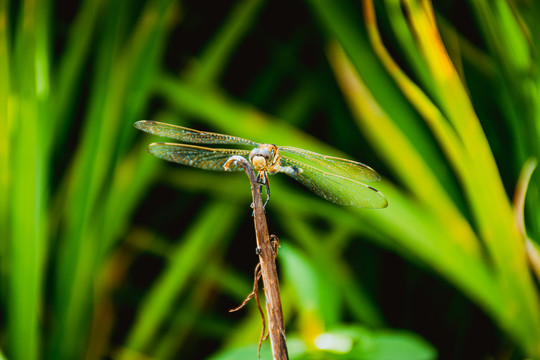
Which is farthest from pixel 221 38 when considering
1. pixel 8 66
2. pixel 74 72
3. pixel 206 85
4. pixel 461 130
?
pixel 461 130

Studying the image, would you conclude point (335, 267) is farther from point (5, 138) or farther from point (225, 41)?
point (5, 138)

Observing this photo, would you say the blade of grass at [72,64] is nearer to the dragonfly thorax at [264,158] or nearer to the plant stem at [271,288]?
the dragonfly thorax at [264,158]

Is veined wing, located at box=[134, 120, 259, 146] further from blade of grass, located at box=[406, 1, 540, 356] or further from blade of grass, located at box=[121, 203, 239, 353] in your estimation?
blade of grass, located at box=[121, 203, 239, 353]

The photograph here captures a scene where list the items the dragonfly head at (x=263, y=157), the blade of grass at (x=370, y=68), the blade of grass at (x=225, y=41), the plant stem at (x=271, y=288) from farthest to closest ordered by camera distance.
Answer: the blade of grass at (x=225, y=41) → the blade of grass at (x=370, y=68) → the dragonfly head at (x=263, y=157) → the plant stem at (x=271, y=288)

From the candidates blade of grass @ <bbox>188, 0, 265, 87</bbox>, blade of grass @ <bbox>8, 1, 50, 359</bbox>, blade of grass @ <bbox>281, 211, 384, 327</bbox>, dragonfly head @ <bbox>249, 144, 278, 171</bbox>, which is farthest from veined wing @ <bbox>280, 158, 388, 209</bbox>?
blade of grass @ <bbox>188, 0, 265, 87</bbox>

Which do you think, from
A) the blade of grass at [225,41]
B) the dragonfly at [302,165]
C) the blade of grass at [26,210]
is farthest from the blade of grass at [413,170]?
the blade of grass at [26,210]

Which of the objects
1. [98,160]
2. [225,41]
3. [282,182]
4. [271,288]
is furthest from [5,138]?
[271,288]

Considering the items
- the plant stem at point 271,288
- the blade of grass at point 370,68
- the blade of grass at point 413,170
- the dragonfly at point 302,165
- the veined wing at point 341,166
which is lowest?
the plant stem at point 271,288
